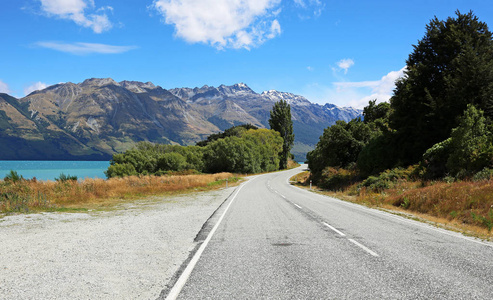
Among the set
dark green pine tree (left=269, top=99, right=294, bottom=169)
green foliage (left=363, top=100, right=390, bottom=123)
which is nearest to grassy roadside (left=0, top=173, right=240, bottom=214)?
green foliage (left=363, top=100, right=390, bottom=123)

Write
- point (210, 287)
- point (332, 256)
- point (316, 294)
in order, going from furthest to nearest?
1. point (332, 256)
2. point (210, 287)
3. point (316, 294)

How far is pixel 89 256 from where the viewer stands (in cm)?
613

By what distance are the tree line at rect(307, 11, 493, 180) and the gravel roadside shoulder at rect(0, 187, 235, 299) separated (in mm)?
16755

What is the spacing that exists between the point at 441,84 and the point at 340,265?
26.3m

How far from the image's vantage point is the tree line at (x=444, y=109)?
1788cm

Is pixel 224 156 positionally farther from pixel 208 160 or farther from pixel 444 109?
pixel 444 109

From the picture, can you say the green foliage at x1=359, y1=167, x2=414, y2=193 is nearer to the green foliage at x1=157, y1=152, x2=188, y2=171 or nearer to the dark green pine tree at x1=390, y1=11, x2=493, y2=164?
the dark green pine tree at x1=390, y1=11, x2=493, y2=164

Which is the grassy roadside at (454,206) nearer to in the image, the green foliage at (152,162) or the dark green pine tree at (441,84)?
the dark green pine tree at (441,84)

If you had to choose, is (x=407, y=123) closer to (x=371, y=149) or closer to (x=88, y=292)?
(x=371, y=149)

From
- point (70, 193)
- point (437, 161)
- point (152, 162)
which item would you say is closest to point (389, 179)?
point (437, 161)

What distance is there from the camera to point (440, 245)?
7.36m

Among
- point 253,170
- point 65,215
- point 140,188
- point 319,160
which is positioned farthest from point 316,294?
point 253,170

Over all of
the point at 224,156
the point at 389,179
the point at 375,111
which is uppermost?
the point at 375,111

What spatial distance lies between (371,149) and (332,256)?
28056mm
